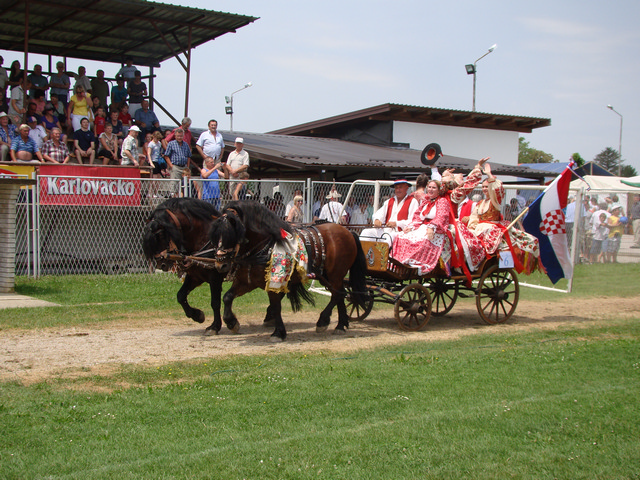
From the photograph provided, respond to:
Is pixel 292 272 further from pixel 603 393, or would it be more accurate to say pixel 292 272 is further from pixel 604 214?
pixel 604 214

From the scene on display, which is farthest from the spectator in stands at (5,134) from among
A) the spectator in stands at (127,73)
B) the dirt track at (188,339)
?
the dirt track at (188,339)

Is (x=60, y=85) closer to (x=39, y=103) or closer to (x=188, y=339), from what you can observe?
(x=39, y=103)

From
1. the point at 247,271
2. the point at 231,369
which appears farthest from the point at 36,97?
the point at 231,369

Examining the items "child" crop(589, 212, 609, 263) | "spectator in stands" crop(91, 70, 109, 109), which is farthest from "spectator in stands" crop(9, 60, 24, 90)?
"child" crop(589, 212, 609, 263)

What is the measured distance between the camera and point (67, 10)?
16750mm

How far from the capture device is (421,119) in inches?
1075

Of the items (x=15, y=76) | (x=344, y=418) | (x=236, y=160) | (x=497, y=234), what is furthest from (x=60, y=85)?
(x=344, y=418)

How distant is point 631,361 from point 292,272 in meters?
4.08

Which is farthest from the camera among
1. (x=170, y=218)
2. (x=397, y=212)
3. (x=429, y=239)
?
(x=397, y=212)

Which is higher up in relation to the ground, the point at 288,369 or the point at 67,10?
the point at 67,10

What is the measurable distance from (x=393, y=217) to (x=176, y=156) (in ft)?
20.7

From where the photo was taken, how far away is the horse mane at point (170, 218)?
8258 millimetres

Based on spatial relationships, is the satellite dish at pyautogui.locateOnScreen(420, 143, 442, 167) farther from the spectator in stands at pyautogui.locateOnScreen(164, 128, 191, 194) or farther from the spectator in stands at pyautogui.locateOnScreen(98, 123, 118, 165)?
the spectator in stands at pyautogui.locateOnScreen(98, 123, 118, 165)

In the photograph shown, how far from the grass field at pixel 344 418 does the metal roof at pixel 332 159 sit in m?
10.2
